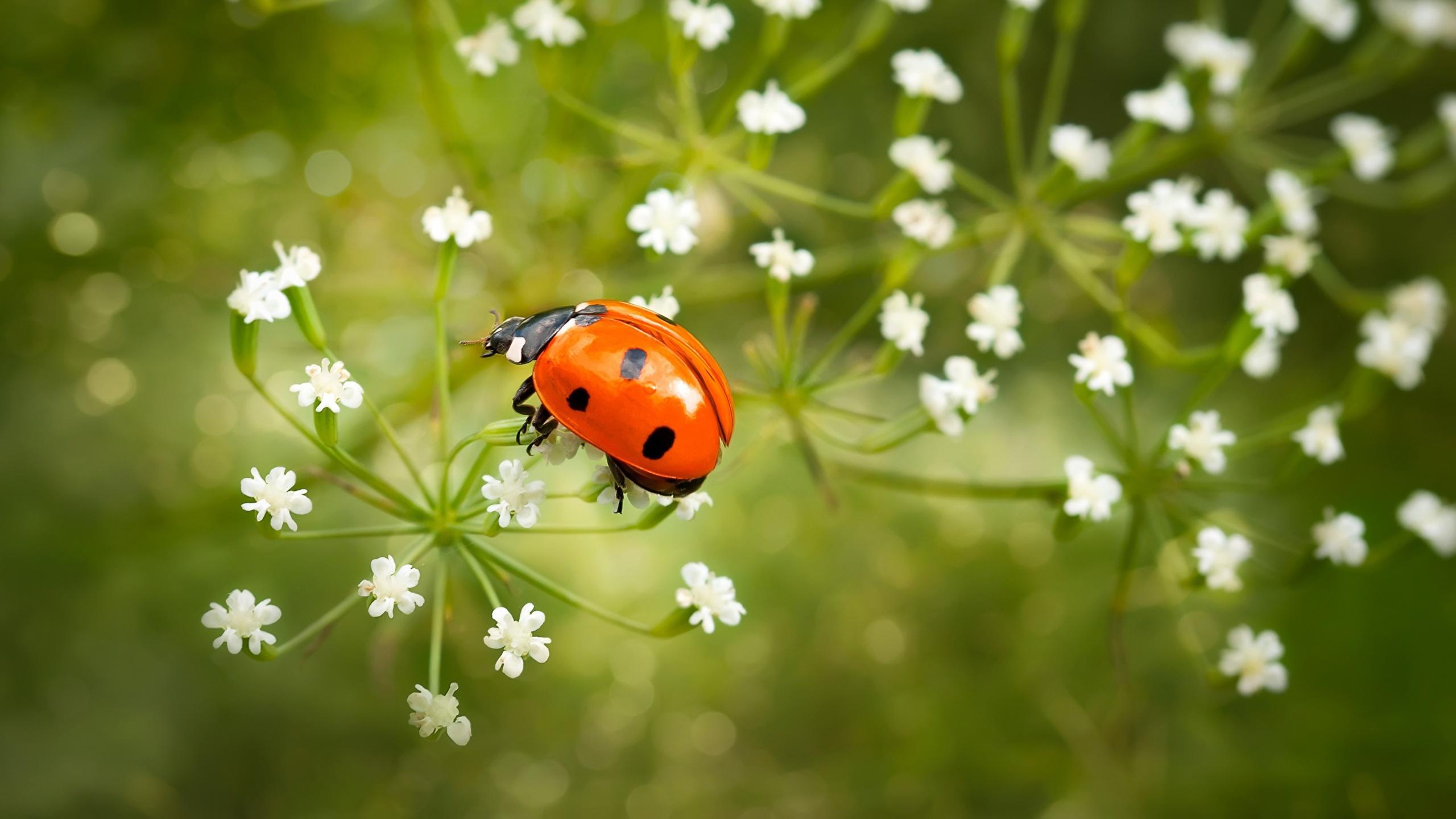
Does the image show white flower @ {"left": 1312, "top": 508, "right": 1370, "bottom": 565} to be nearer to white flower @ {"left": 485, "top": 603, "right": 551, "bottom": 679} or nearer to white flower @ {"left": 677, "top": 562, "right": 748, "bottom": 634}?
white flower @ {"left": 677, "top": 562, "right": 748, "bottom": 634}

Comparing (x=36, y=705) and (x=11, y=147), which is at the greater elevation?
(x=11, y=147)

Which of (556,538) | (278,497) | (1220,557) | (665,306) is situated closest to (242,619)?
(278,497)

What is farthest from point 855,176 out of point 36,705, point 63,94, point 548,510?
point 36,705

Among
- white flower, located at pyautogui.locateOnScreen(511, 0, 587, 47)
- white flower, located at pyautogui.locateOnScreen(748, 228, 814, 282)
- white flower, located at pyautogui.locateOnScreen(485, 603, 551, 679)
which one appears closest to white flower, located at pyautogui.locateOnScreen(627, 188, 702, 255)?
white flower, located at pyautogui.locateOnScreen(748, 228, 814, 282)

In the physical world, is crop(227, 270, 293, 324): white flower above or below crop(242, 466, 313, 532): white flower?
above

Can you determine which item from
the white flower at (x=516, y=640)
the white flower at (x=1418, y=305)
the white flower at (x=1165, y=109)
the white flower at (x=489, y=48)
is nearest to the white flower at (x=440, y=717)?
the white flower at (x=516, y=640)

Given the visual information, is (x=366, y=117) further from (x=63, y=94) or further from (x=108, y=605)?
(x=108, y=605)

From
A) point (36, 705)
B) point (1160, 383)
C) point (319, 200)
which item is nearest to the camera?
point (36, 705)
